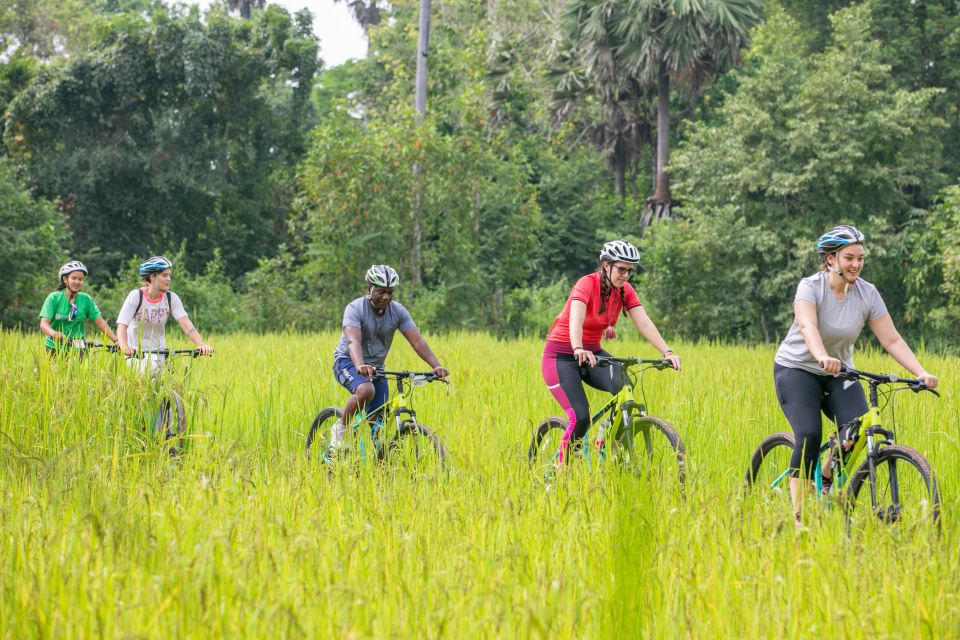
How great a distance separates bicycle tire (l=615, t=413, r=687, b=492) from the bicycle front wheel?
3.44 ft

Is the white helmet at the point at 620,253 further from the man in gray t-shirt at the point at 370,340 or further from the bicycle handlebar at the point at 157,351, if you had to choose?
the bicycle handlebar at the point at 157,351

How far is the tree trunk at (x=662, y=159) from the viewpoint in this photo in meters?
33.7

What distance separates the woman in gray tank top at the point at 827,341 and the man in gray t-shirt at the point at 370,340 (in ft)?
8.54

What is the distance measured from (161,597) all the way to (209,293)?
2589cm

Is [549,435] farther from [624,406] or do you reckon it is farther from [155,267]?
[155,267]

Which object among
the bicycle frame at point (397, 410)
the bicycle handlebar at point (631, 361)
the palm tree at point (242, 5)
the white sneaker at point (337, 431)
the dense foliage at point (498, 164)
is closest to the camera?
the bicycle handlebar at point (631, 361)

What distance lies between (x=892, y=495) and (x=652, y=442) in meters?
1.91

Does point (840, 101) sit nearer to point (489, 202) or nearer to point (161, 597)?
point (489, 202)

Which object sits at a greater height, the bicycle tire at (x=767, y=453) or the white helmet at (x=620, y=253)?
the white helmet at (x=620, y=253)

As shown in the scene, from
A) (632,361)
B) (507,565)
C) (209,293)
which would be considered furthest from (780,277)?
(507,565)

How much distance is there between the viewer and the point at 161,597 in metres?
3.61

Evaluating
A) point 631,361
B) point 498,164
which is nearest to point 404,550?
point 631,361

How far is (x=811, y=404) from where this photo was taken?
6480 mm

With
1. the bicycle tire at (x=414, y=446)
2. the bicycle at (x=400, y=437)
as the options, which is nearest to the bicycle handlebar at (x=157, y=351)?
the bicycle at (x=400, y=437)
